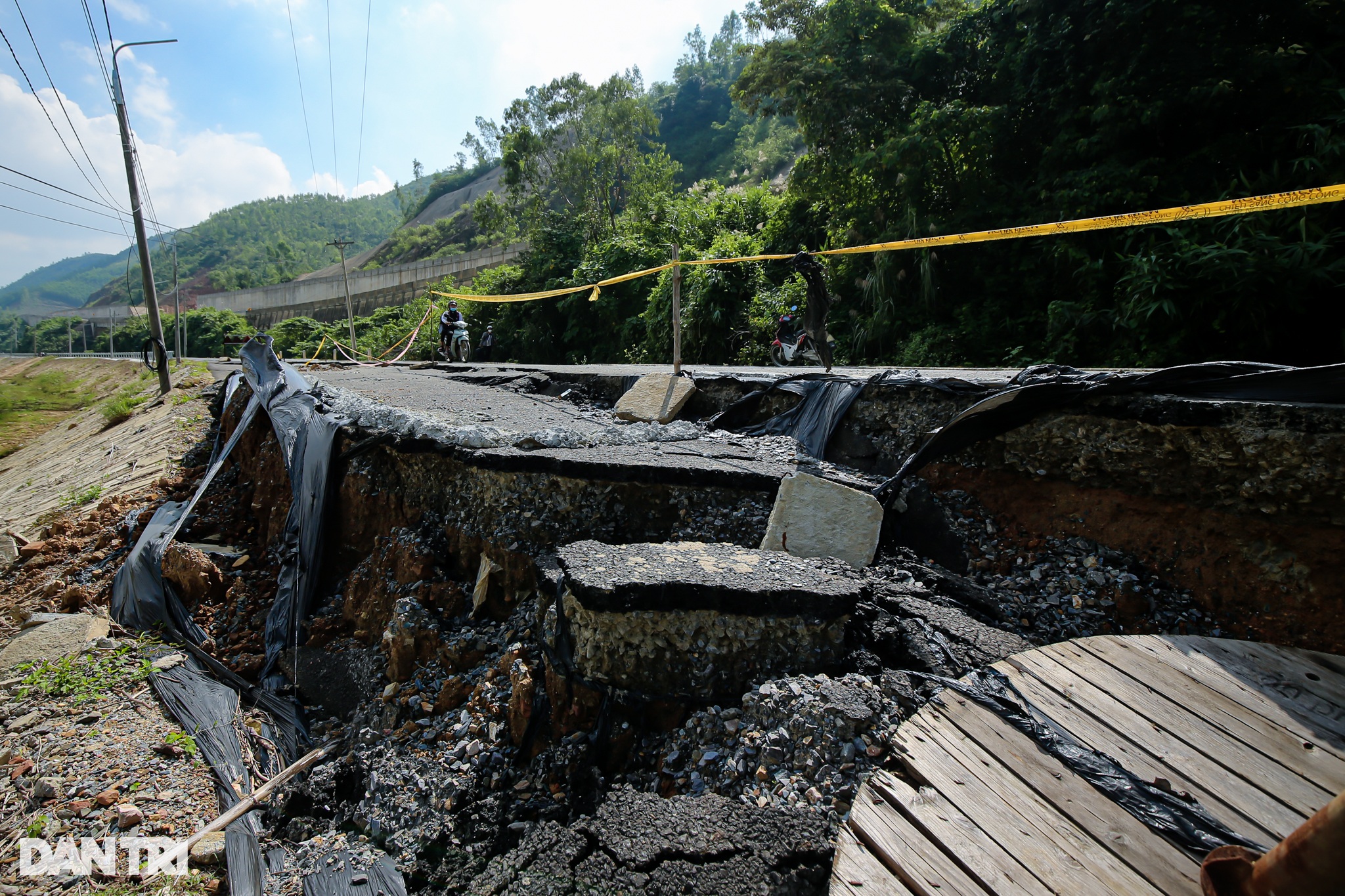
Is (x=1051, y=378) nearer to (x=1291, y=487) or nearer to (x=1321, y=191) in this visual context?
(x=1291, y=487)

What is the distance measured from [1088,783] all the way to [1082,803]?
0.07 meters

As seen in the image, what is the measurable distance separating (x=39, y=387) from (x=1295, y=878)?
27537mm

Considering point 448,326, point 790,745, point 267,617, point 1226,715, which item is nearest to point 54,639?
point 267,617

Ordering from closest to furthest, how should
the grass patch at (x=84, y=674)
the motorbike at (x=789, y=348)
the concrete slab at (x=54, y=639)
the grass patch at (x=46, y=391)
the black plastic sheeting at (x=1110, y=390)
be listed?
1. the black plastic sheeting at (x=1110, y=390)
2. the grass patch at (x=84, y=674)
3. the concrete slab at (x=54, y=639)
4. the motorbike at (x=789, y=348)
5. the grass patch at (x=46, y=391)

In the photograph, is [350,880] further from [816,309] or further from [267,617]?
[816,309]

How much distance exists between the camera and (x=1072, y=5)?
7.44m

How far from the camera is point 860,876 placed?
1.38 m

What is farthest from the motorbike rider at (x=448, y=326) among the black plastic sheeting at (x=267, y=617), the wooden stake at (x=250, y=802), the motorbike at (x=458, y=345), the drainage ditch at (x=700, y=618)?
the wooden stake at (x=250, y=802)

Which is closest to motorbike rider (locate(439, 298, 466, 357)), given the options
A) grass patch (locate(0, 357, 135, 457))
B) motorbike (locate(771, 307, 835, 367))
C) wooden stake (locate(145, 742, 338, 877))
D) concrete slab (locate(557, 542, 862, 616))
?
motorbike (locate(771, 307, 835, 367))

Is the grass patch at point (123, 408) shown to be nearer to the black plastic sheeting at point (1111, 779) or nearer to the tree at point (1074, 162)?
the tree at point (1074, 162)

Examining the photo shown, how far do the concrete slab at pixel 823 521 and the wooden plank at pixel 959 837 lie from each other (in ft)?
4.25

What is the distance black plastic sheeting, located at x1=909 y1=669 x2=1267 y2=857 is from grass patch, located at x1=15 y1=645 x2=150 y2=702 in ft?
14.6

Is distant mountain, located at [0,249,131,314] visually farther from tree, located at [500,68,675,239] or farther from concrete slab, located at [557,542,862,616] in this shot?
concrete slab, located at [557,542,862,616]

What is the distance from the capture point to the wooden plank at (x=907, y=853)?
1.34 metres
